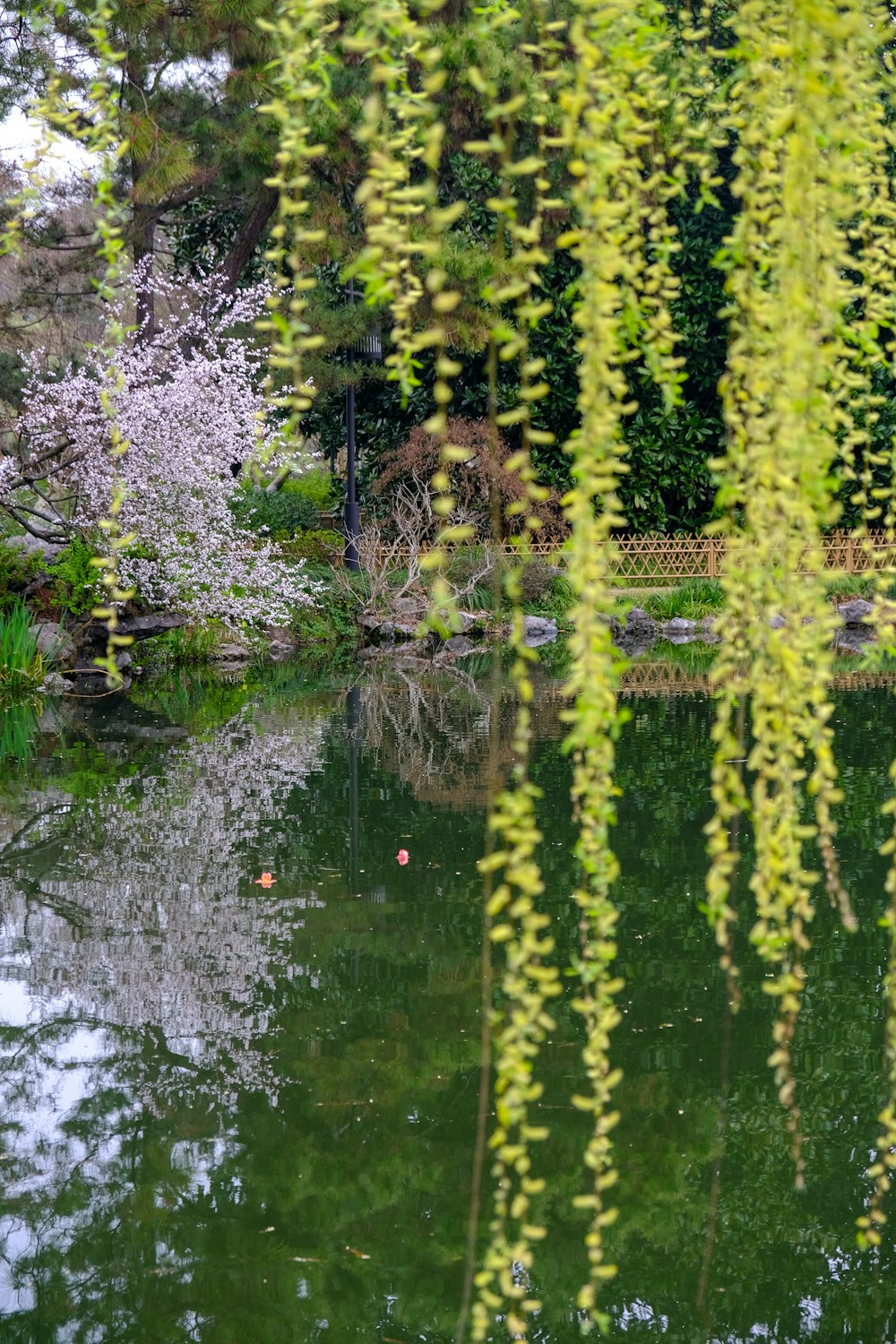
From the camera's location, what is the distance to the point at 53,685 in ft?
34.1

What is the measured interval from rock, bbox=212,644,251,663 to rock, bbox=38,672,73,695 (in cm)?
188

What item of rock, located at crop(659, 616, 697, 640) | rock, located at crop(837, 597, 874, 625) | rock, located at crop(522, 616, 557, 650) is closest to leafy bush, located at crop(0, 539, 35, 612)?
rock, located at crop(522, 616, 557, 650)

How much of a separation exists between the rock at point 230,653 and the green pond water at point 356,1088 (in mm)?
6089

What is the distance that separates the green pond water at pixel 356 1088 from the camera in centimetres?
249

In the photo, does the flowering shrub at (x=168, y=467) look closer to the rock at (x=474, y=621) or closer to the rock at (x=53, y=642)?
the rock at (x=53, y=642)

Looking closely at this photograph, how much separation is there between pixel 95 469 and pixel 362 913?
6844 mm

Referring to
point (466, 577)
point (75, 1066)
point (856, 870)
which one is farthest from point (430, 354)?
point (75, 1066)

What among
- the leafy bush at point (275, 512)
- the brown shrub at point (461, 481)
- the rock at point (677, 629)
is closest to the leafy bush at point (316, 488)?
the leafy bush at point (275, 512)

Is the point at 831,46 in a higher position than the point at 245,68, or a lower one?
lower

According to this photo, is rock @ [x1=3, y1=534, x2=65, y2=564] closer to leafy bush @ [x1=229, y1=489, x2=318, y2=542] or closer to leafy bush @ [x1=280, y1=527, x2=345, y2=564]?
leafy bush @ [x1=229, y1=489, x2=318, y2=542]

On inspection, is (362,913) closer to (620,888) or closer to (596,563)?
(620,888)

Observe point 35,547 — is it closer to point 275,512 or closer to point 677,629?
point 275,512

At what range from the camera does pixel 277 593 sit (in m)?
12.6

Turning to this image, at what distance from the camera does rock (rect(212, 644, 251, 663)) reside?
12.2 m
